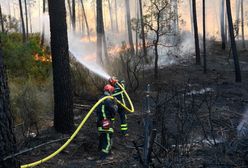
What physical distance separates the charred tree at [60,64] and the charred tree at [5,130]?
478 centimetres

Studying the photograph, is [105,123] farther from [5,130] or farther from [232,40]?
[232,40]

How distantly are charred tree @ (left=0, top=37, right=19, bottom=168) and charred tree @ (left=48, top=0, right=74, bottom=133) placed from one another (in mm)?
4782

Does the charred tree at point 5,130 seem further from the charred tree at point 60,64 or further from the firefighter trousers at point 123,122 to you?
the firefighter trousers at point 123,122

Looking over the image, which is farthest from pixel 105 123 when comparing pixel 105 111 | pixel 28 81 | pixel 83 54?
pixel 83 54

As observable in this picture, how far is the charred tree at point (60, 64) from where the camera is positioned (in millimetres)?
7902

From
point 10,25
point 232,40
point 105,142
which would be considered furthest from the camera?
point 10,25

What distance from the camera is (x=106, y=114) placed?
23.8 feet

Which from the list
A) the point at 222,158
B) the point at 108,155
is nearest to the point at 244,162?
the point at 222,158

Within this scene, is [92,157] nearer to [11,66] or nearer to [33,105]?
[33,105]

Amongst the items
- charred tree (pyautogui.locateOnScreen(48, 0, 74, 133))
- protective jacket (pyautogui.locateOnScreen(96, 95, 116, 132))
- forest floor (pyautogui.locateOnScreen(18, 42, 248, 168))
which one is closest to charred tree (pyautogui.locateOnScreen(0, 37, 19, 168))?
forest floor (pyautogui.locateOnScreen(18, 42, 248, 168))

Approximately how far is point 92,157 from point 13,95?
3.84 m

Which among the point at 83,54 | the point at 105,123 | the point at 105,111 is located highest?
the point at 83,54

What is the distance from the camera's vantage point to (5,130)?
10.2 feet

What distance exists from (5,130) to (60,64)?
16.2 feet
